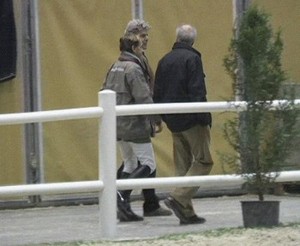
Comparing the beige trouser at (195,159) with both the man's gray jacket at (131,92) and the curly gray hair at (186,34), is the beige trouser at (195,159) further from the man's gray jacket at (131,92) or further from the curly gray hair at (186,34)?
the curly gray hair at (186,34)

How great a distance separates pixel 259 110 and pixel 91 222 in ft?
→ 8.22

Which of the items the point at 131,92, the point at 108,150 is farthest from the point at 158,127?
the point at 108,150

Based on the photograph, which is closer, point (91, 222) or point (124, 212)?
point (124, 212)

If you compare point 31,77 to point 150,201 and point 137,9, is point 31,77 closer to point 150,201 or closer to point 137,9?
point 137,9

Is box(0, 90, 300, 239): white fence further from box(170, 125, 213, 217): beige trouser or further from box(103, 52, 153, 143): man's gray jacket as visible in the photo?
box(103, 52, 153, 143): man's gray jacket

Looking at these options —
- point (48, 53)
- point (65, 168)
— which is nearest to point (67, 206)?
point (65, 168)

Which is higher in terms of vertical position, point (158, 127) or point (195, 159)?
point (158, 127)

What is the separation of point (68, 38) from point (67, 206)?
1879 mm

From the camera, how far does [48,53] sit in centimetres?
1252

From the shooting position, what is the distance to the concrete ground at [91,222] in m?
10.1

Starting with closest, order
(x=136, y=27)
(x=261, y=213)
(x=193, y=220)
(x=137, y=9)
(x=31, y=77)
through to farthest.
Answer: (x=261, y=213), (x=193, y=220), (x=136, y=27), (x=31, y=77), (x=137, y=9)

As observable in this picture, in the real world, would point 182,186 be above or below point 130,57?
below

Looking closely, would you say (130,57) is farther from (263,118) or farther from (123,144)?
(263,118)

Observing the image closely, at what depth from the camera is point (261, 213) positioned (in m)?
9.73
